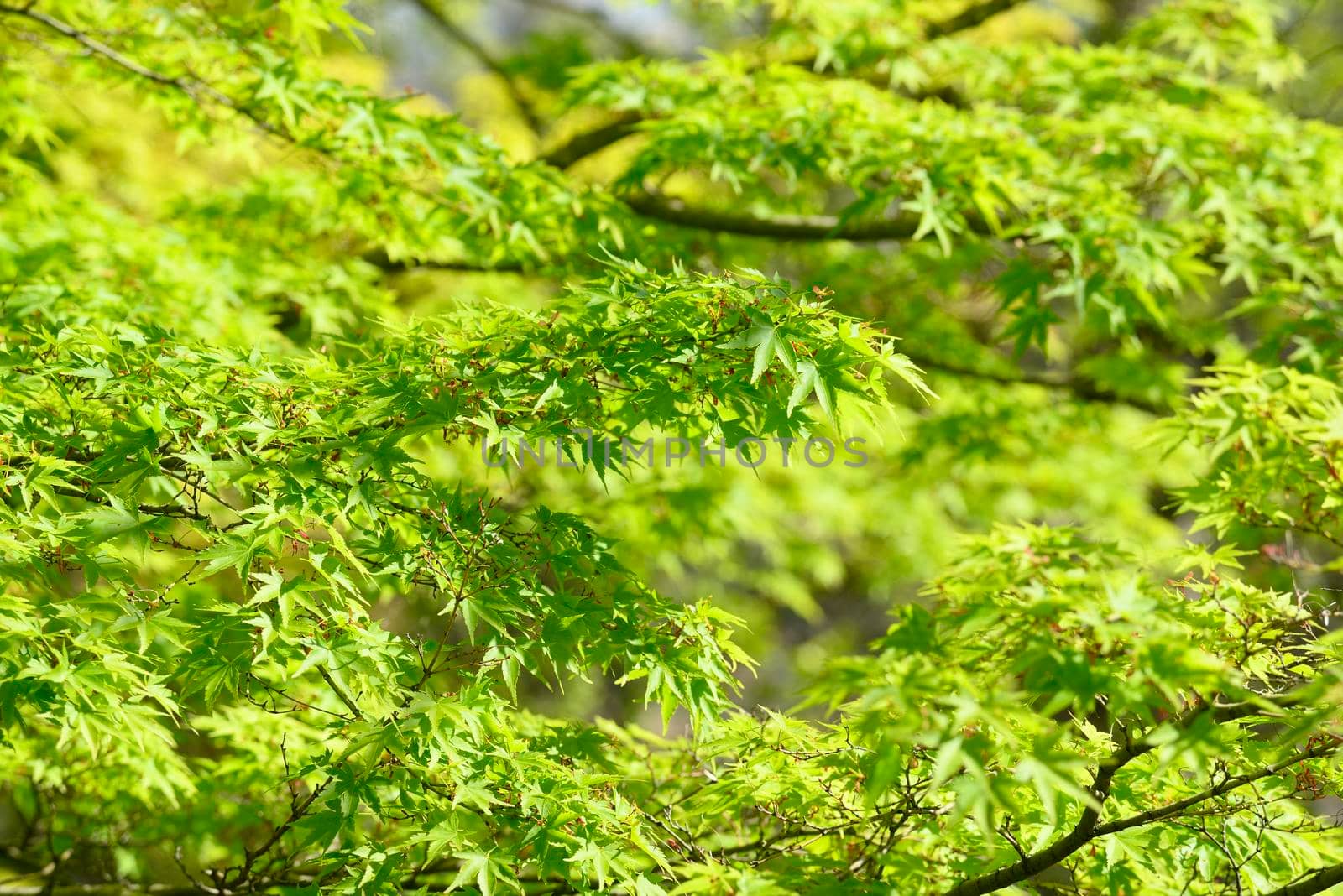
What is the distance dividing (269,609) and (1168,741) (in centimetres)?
176

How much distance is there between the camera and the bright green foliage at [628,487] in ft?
6.47

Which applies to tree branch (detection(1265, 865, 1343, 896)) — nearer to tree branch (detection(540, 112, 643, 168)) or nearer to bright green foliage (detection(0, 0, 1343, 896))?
bright green foliage (detection(0, 0, 1343, 896))

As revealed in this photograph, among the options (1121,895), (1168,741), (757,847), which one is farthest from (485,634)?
(1121,895)

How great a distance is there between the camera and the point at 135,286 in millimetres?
3746

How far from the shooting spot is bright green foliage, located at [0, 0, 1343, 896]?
1.97 metres

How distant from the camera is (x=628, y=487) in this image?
5676mm

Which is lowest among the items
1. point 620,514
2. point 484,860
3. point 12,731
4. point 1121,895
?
point 620,514

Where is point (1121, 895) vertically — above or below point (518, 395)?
below

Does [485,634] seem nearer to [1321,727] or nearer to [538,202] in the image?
[1321,727]

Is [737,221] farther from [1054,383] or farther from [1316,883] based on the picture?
[1316,883]

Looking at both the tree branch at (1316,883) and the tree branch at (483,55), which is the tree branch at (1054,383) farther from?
the tree branch at (483,55)

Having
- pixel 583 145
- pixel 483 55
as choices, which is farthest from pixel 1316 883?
pixel 483 55

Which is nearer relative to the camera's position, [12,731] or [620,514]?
[12,731]

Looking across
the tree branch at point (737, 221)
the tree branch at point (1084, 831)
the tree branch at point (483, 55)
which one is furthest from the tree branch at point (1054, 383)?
the tree branch at point (483, 55)
